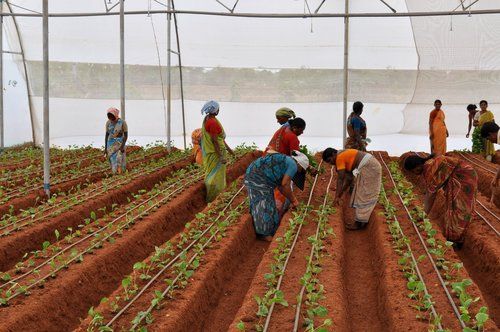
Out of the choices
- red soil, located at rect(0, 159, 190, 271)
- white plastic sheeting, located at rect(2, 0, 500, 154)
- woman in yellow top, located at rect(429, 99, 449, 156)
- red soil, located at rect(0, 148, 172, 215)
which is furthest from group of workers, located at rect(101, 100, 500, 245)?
white plastic sheeting, located at rect(2, 0, 500, 154)

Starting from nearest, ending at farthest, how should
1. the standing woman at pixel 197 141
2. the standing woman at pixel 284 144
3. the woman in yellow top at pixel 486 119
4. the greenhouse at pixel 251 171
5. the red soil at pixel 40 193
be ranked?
the greenhouse at pixel 251 171 < the standing woman at pixel 284 144 < the red soil at pixel 40 193 < the standing woman at pixel 197 141 < the woman in yellow top at pixel 486 119

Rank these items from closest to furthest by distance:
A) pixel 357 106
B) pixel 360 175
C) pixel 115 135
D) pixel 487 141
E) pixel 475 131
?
1. pixel 360 175
2. pixel 357 106
3. pixel 115 135
4. pixel 487 141
5. pixel 475 131

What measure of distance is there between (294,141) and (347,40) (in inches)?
242

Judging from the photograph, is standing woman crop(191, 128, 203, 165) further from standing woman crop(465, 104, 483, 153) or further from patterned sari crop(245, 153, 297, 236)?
standing woman crop(465, 104, 483, 153)

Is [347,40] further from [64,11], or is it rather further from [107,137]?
[64,11]

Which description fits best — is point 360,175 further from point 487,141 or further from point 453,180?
point 487,141

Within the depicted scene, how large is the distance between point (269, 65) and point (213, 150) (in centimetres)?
629

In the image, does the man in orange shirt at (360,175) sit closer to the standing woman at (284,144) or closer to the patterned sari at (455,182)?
the standing woman at (284,144)

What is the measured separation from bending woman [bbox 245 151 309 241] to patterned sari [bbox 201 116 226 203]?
215 centimetres

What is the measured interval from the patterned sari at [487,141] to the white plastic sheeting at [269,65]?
856 millimetres

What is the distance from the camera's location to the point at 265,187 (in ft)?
23.2

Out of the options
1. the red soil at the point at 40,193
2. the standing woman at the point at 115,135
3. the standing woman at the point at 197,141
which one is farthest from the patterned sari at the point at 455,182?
the standing woman at the point at 115,135

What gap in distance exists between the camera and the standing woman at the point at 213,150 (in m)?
8.95

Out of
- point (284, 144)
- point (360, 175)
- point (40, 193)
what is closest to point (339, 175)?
point (360, 175)
